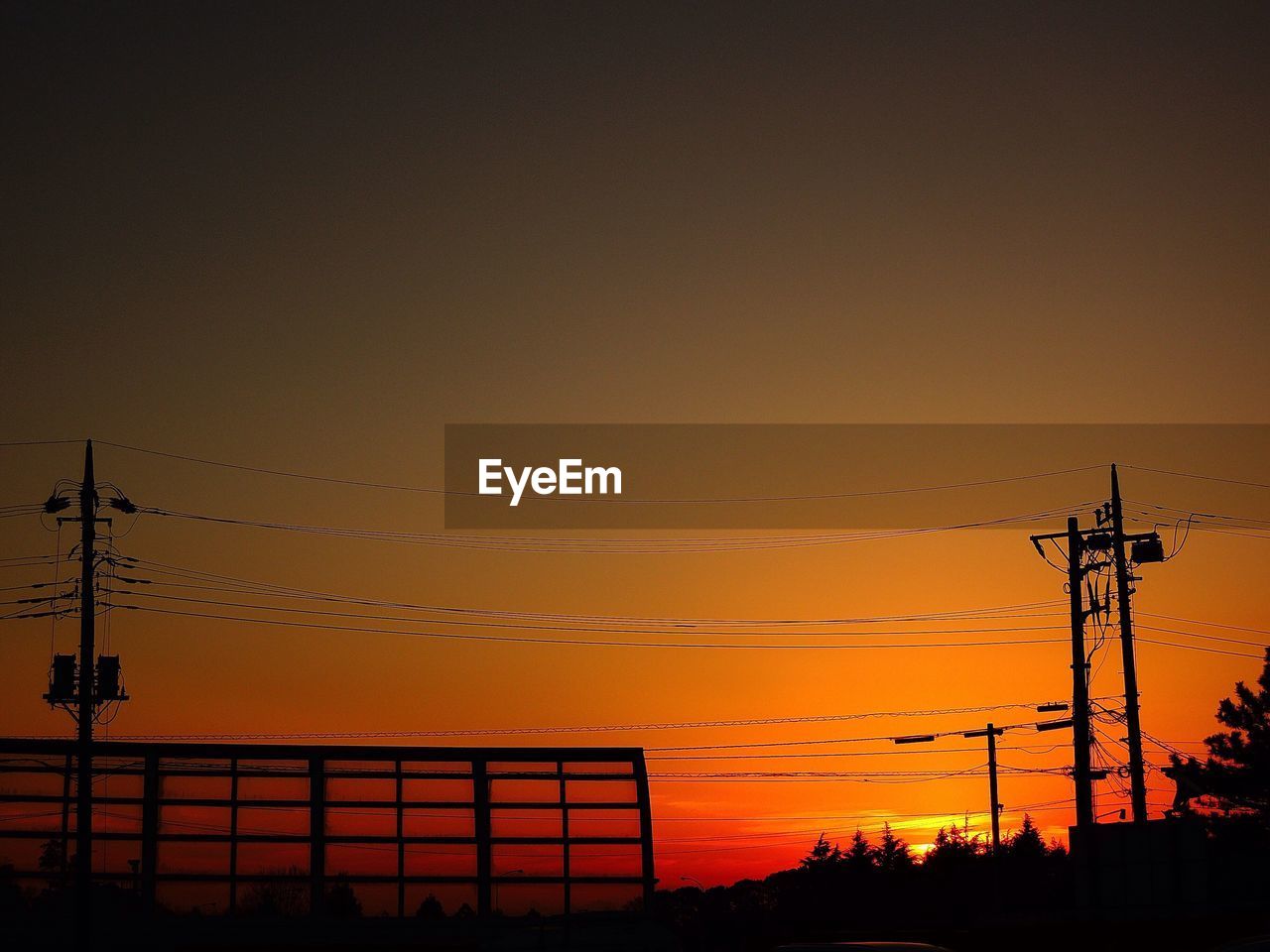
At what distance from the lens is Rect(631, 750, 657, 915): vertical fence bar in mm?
33531

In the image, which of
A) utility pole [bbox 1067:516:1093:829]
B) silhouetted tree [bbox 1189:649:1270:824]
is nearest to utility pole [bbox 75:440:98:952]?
utility pole [bbox 1067:516:1093:829]

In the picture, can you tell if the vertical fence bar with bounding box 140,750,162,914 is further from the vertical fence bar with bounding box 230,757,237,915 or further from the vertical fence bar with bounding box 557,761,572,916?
the vertical fence bar with bounding box 557,761,572,916

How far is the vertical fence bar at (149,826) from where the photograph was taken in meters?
32.1

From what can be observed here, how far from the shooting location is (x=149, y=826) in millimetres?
32375

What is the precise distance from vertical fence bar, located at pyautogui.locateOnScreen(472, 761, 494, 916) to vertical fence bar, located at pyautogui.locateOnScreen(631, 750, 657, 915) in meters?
3.66

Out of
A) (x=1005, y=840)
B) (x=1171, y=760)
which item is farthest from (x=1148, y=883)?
(x=1005, y=840)

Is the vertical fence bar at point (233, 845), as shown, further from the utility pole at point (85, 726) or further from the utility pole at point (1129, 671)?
the utility pole at point (1129, 671)

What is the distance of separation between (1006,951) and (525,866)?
1128 centimetres

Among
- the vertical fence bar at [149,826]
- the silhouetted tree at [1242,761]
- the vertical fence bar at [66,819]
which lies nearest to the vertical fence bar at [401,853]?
the vertical fence bar at [149,826]

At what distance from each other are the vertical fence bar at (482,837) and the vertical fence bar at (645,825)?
144 inches

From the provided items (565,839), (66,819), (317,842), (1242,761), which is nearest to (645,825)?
(565,839)

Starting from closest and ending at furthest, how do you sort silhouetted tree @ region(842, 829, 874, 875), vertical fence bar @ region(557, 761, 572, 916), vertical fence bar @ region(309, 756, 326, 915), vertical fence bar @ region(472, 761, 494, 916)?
vertical fence bar @ region(309, 756, 326, 915), vertical fence bar @ region(472, 761, 494, 916), vertical fence bar @ region(557, 761, 572, 916), silhouetted tree @ region(842, 829, 874, 875)

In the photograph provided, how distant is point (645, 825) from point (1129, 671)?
925 inches

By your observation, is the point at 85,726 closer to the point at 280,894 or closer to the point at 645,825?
the point at 280,894
